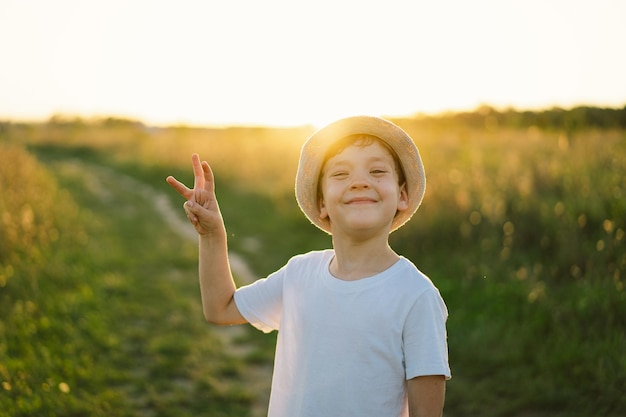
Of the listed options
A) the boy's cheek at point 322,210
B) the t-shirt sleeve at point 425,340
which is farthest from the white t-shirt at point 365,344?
the boy's cheek at point 322,210

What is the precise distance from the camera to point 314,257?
202 centimetres

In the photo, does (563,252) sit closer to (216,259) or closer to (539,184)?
(539,184)

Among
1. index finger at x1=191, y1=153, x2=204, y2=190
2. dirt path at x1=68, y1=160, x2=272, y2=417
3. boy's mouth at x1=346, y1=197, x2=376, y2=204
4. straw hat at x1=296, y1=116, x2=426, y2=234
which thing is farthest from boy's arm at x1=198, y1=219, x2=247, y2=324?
dirt path at x1=68, y1=160, x2=272, y2=417

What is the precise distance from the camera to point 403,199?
1.99m

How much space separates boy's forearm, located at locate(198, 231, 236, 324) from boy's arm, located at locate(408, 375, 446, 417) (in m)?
0.74

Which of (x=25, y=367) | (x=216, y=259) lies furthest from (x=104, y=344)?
(x=216, y=259)

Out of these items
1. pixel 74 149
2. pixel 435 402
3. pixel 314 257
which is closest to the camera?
pixel 435 402

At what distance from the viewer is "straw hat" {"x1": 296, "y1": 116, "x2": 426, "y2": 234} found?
6.11 ft

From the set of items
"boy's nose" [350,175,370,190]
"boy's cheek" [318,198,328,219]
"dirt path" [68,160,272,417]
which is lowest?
"dirt path" [68,160,272,417]

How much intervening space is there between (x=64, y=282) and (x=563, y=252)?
195 inches

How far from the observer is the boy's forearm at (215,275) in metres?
2.07

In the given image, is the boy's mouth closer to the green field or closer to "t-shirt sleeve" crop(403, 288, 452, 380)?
"t-shirt sleeve" crop(403, 288, 452, 380)

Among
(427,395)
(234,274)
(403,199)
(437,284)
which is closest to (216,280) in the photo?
(403,199)

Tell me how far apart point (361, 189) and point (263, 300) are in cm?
55
